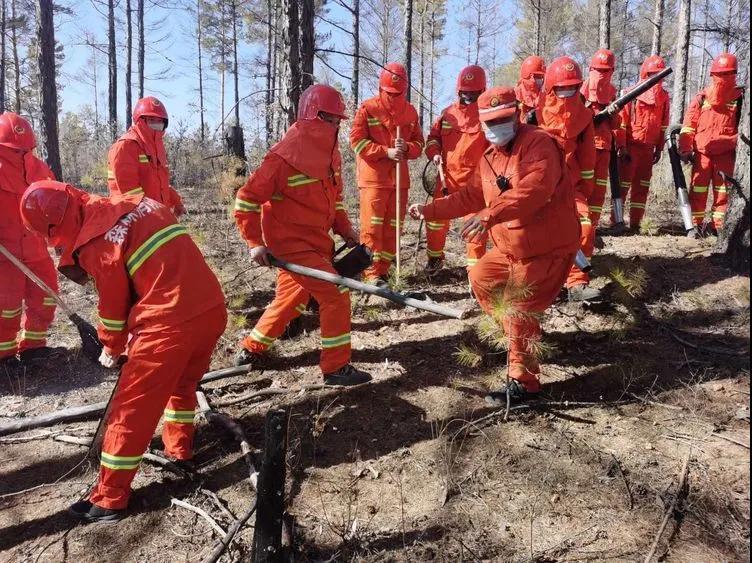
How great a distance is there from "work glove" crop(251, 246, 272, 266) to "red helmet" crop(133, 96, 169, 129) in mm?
2432

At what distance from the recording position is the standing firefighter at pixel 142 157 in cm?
507

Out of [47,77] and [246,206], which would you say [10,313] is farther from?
[47,77]

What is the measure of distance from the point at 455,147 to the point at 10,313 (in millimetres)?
4640

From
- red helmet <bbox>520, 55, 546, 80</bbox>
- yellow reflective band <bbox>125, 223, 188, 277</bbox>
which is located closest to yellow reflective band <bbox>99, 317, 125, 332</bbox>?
yellow reflective band <bbox>125, 223, 188, 277</bbox>

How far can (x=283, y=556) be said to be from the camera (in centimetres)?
250

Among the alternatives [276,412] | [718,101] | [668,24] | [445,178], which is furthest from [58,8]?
[668,24]

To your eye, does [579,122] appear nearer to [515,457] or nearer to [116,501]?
[515,457]

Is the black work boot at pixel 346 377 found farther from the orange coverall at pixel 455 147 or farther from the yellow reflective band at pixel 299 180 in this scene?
the orange coverall at pixel 455 147

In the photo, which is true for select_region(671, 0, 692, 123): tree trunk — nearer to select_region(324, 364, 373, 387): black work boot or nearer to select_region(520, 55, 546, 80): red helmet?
select_region(520, 55, 546, 80): red helmet

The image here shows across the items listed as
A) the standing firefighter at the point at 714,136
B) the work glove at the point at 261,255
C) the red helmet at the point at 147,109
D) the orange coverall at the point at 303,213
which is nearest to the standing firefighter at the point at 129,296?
the work glove at the point at 261,255

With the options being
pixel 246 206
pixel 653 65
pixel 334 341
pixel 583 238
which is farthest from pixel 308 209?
pixel 653 65

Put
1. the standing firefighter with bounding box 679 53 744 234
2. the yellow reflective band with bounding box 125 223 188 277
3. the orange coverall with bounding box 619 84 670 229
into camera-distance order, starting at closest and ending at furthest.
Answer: the yellow reflective band with bounding box 125 223 188 277 < the standing firefighter with bounding box 679 53 744 234 < the orange coverall with bounding box 619 84 670 229

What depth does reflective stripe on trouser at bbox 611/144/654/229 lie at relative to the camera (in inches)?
286

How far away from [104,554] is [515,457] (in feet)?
7.42
